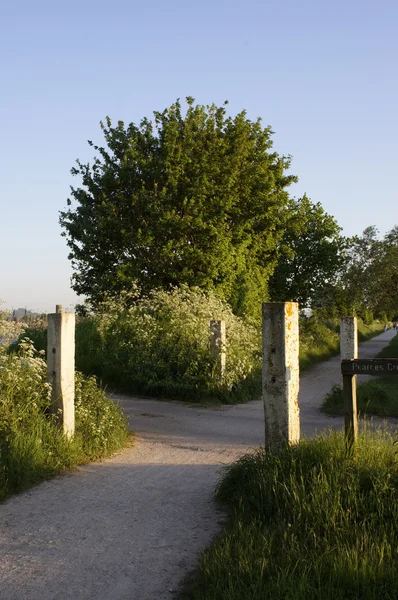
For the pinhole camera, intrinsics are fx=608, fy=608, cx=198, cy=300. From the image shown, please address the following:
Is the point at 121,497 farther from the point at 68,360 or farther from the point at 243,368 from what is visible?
the point at 243,368

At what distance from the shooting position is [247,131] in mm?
26688

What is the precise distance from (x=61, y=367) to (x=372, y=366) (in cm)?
422

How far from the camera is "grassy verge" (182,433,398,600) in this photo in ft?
13.0

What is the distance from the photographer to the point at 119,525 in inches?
220

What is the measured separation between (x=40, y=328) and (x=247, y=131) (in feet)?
41.5

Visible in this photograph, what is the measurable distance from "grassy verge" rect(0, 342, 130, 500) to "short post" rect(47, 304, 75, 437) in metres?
0.15

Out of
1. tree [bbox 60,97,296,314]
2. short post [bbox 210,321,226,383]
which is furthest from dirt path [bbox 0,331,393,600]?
tree [bbox 60,97,296,314]

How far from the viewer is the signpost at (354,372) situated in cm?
584

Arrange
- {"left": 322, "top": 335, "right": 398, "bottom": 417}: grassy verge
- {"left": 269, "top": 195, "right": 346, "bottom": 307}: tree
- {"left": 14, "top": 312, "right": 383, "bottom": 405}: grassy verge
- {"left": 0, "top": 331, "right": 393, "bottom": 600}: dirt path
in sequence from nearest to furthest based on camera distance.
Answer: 1. {"left": 0, "top": 331, "right": 393, "bottom": 600}: dirt path
2. {"left": 322, "top": 335, "right": 398, "bottom": 417}: grassy verge
3. {"left": 14, "top": 312, "right": 383, "bottom": 405}: grassy verge
4. {"left": 269, "top": 195, "right": 346, "bottom": 307}: tree

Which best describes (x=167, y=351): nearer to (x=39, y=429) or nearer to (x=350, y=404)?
(x=39, y=429)

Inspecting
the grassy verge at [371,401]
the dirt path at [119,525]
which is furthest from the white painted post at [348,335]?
the dirt path at [119,525]

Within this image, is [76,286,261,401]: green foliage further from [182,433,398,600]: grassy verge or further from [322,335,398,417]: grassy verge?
[182,433,398,600]: grassy verge

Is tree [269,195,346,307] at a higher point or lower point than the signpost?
higher

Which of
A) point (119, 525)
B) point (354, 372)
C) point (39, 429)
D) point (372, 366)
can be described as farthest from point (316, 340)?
point (119, 525)
